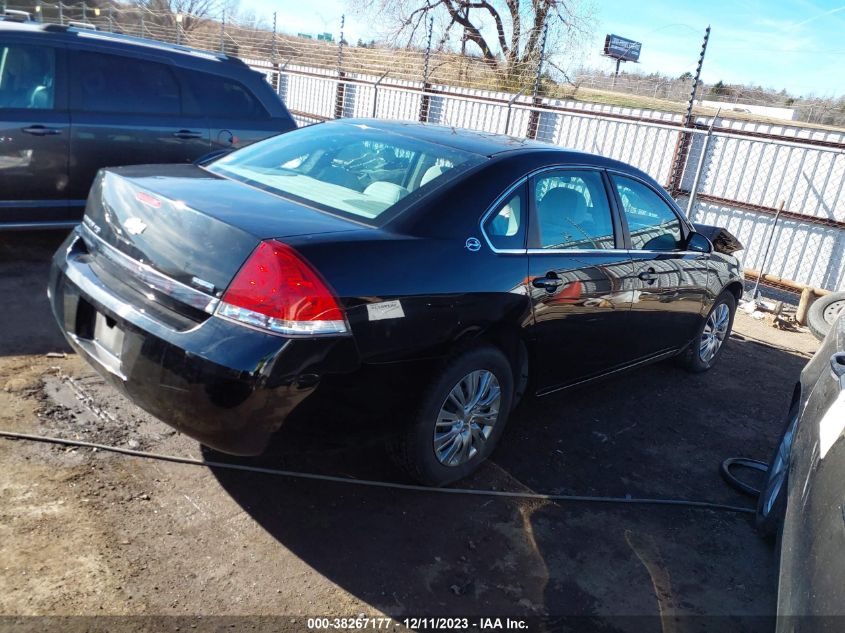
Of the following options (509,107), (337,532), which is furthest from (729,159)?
(337,532)

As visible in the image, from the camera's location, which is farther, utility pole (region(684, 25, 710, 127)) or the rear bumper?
utility pole (region(684, 25, 710, 127))

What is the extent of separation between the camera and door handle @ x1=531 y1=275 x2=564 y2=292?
145 inches

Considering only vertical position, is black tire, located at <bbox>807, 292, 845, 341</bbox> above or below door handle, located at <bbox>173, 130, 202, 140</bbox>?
below

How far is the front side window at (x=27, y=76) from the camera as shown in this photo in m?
5.55

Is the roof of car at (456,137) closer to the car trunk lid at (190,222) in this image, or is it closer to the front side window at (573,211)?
the front side window at (573,211)

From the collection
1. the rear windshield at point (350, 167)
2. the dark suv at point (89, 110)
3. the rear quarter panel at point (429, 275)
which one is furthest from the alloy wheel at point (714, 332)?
the dark suv at point (89, 110)

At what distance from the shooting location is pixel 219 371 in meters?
2.66

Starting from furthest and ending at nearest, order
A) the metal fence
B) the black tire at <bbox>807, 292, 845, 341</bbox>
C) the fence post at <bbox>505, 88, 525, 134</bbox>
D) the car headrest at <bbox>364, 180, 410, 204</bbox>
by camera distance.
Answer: the fence post at <bbox>505, 88, 525, 134</bbox>
the metal fence
the black tire at <bbox>807, 292, 845, 341</bbox>
the car headrest at <bbox>364, 180, 410, 204</bbox>

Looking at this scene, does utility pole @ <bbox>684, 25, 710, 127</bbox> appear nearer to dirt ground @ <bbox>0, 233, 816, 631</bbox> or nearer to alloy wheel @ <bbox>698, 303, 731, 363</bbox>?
alloy wheel @ <bbox>698, 303, 731, 363</bbox>

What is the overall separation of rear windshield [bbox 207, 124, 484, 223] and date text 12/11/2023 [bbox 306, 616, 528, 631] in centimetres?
165

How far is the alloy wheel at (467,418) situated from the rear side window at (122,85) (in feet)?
14.3

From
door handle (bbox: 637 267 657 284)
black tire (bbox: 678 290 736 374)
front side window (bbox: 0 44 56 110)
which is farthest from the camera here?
black tire (bbox: 678 290 736 374)

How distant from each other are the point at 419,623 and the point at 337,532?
601mm

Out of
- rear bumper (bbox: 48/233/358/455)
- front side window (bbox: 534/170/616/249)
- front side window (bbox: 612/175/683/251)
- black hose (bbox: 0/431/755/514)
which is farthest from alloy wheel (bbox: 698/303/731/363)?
rear bumper (bbox: 48/233/358/455)
